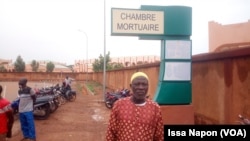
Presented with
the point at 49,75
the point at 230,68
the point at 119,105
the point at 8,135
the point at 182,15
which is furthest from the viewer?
the point at 49,75

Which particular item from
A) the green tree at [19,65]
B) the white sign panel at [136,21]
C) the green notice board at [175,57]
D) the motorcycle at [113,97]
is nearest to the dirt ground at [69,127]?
the motorcycle at [113,97]

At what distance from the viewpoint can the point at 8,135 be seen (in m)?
6.13

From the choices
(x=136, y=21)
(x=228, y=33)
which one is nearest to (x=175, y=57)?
(x=136, y=21)

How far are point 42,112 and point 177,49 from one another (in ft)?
22.1

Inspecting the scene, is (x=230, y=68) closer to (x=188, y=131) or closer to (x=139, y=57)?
(x=188, y=131)

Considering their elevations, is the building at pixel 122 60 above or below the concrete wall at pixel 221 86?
above

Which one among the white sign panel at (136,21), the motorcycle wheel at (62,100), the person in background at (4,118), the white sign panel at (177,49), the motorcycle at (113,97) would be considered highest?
the white sign panel at (136,21)

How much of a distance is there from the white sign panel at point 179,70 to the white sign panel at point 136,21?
102 cm

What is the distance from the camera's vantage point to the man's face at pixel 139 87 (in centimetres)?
381

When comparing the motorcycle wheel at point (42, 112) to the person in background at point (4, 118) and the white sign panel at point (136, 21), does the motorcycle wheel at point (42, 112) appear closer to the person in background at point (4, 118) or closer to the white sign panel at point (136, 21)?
the white sign panel at point (136, 21)

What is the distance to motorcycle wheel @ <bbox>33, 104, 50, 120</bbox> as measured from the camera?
43.3ft

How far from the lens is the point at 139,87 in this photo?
387 centimetres

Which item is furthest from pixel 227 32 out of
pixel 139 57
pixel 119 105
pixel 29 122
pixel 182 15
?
pixel 139 57

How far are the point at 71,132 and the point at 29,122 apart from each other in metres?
2.42
